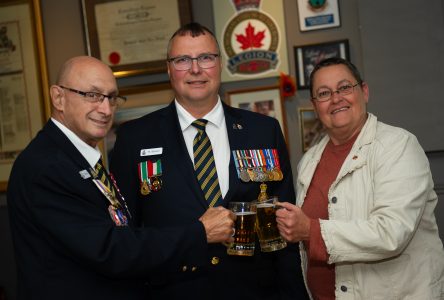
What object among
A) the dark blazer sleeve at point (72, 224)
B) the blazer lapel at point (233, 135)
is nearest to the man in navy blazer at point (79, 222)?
the dark blazer sleeve at point (72, 224)

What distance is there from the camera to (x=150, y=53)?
3932 millimetres

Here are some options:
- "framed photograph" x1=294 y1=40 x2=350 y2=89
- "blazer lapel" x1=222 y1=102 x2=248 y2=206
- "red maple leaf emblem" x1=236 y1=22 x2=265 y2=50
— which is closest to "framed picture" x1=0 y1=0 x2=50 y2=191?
"red maple leaf emblem" x1=236 y1=22 x2=265 y2=50

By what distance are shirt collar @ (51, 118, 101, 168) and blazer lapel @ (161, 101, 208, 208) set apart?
407 millimetres

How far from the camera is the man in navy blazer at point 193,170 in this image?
2.29 meters

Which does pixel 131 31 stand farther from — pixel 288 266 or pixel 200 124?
pixel 288 266

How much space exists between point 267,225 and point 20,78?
274 centimetres

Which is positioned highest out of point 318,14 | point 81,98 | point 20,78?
point 318,14

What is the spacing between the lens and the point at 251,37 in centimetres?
377

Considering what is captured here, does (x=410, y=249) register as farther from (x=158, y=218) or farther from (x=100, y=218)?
(x=100, y=218)

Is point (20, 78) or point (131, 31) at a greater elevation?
point (131, 31)

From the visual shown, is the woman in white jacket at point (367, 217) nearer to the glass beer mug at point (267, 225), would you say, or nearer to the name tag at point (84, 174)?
the glass beer mug at point (267, 225)

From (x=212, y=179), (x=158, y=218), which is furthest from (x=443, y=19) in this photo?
(x=158, y=218)

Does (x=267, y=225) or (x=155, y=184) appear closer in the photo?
(x=267, y=225)

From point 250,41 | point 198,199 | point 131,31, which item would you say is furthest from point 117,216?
point 131,31
